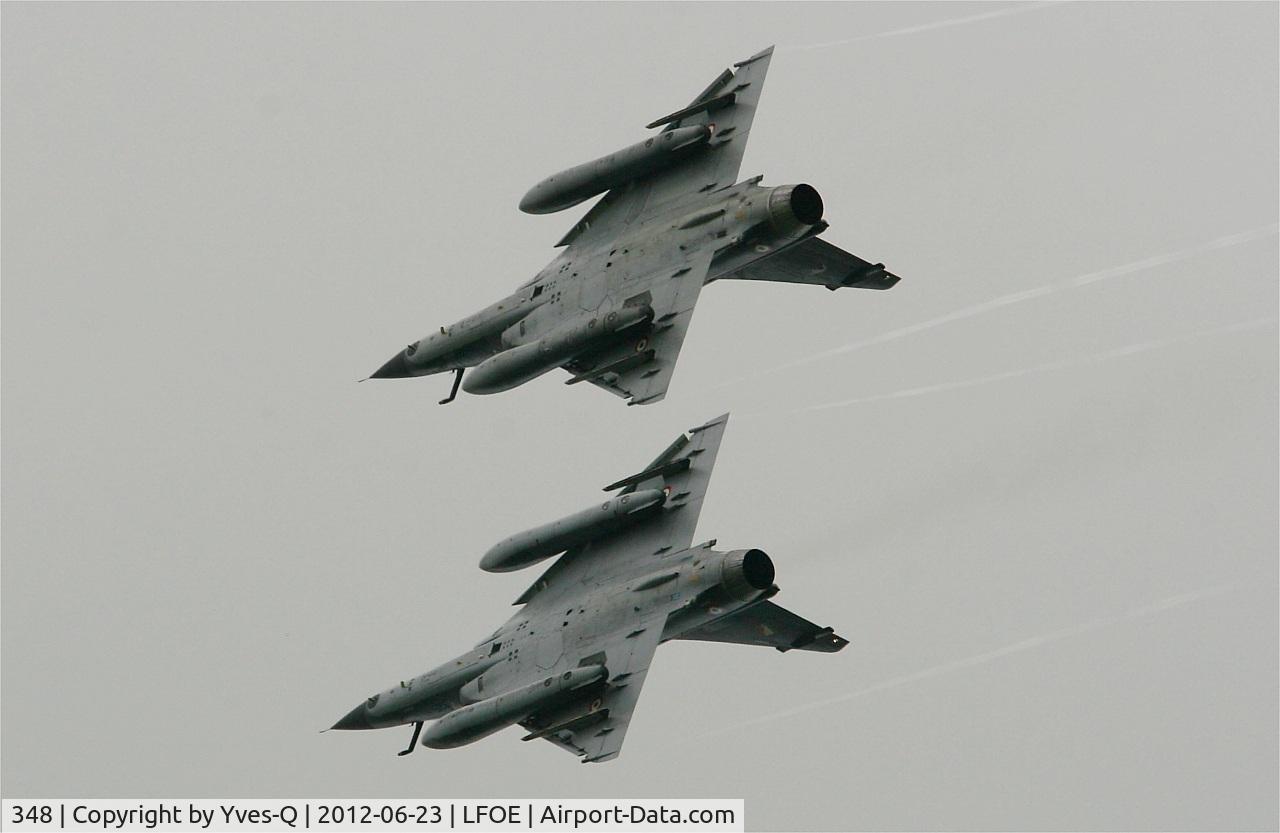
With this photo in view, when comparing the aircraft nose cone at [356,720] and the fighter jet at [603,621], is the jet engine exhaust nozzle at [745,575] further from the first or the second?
the aircraft nose cone at [356,720]

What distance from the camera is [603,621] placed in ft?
184

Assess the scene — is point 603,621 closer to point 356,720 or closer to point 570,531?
point 570,531

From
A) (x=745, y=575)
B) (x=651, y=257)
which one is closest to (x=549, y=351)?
(x=651, y=257)

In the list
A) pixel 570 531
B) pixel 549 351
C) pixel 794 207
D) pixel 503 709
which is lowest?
pixel 503 709

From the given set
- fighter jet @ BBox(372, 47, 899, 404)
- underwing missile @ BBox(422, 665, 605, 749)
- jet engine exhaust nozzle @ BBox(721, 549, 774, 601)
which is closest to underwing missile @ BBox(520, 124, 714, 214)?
fighter jet @ BBox(372, 47, 899, 404)

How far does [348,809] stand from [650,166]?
523 inches

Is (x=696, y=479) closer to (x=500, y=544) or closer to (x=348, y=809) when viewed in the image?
(x=500, y=544)

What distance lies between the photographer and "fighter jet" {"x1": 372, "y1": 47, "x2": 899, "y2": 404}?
182 ft

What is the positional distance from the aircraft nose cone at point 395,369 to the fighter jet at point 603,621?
15.9ft

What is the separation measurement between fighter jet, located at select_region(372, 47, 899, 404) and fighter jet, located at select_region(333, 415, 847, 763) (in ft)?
8.27

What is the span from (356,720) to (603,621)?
6.76 metres

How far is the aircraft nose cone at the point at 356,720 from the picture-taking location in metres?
60.2

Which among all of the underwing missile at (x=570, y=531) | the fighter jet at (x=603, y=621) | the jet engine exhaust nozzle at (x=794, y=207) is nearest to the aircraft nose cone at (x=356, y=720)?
the fighter jet at (x=603, y=621)

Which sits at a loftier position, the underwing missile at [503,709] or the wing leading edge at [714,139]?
the wing leading edge at [714,139]
